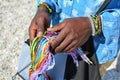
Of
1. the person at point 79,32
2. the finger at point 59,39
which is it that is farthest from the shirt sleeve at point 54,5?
the finger at point 59,39

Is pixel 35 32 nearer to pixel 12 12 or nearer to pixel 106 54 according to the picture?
pixel 106 54

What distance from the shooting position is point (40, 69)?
116cm

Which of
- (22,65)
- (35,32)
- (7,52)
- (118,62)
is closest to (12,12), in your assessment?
(7,52)

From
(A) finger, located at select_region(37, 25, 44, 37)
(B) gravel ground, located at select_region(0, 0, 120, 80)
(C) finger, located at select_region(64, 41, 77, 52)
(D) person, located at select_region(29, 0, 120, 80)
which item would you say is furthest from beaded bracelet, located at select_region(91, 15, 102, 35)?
(B) gravel ground, located at select_region(0, 0, 120, 80)

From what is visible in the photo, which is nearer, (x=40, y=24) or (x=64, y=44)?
(x=64, y=44)

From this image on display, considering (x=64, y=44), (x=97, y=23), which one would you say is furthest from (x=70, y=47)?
(x=97, y=23)

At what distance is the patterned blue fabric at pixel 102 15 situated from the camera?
45.3 inches

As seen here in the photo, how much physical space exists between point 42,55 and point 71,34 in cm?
15

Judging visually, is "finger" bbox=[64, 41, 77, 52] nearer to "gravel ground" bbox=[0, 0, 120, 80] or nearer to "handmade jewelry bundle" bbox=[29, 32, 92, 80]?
"handmade jewelry bundle" bbox=[29, 32, 92, 80]

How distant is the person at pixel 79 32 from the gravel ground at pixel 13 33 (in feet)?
3.97

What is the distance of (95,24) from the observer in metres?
1.13

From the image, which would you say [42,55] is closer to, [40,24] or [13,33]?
[40,24]

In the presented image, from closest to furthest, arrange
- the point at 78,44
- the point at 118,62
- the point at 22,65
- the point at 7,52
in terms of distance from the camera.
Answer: the point at 78,44 < the point at 22,65 < the point at 118,62 < the point at 7,52

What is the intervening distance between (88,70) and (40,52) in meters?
0.26
